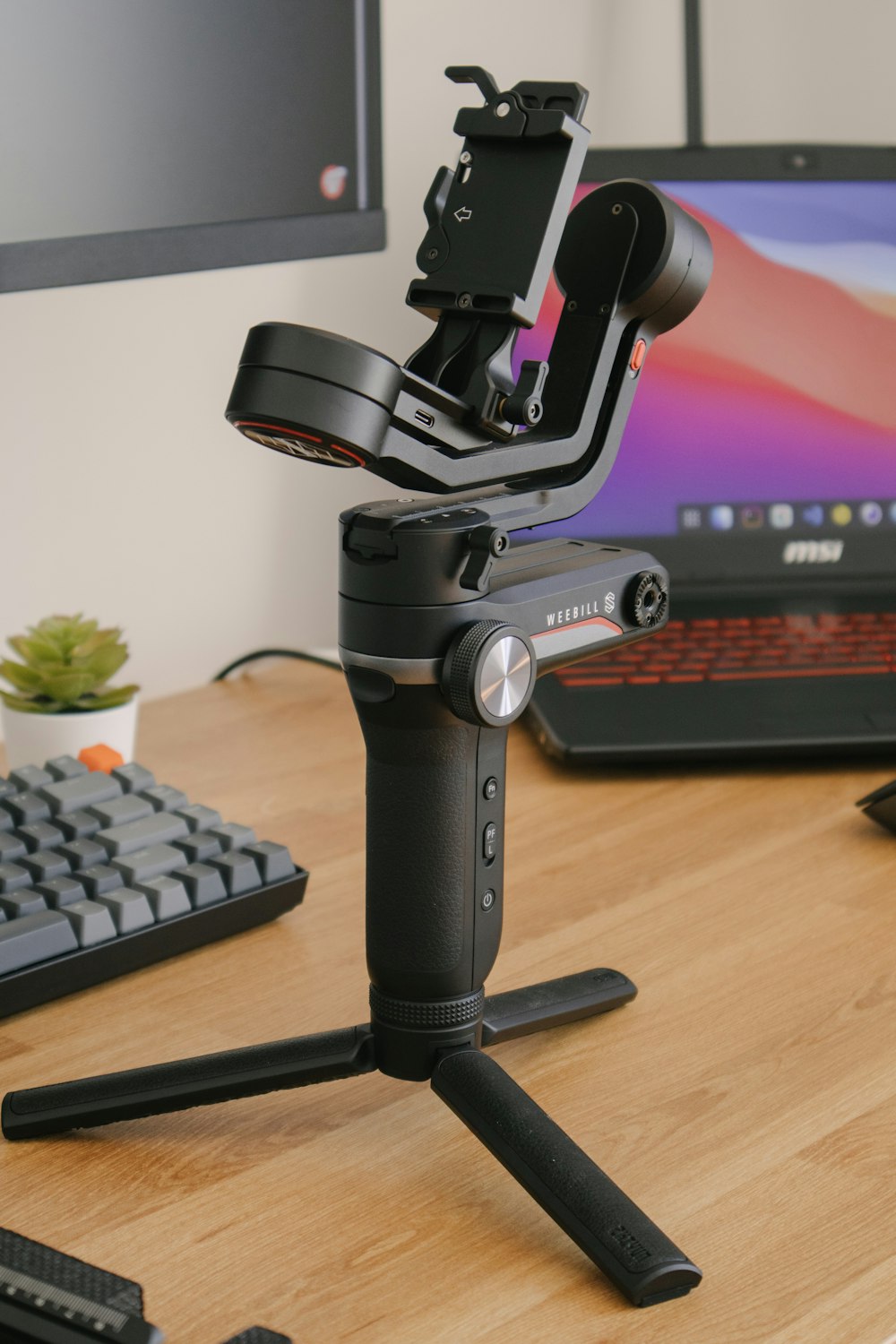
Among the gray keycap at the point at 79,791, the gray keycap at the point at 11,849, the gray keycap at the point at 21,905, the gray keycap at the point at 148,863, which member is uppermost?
the gray keycap at the point at 79,791

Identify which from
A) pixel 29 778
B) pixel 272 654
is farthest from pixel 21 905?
pixel 272 654


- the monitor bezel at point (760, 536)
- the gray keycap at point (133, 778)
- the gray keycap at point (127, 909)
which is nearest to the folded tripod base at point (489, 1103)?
the gray keycap at point (127, 909)

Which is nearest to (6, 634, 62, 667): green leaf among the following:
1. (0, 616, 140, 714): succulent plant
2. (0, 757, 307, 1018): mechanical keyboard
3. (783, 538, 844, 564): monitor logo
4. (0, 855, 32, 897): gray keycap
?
(0, 616, 140, 714): succulent plant

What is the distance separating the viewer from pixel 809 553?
1.02 meters

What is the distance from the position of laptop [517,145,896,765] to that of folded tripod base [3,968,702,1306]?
0.49 metres

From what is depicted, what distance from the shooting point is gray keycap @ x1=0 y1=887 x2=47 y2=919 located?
2.04ft

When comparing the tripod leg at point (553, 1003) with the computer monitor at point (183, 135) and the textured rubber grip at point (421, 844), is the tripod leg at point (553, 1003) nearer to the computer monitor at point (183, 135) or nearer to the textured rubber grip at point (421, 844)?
the textured rubber grip at point (421, 844)

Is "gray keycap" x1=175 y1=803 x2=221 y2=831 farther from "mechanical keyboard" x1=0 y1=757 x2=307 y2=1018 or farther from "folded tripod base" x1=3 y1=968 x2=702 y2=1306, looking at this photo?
"folded tripod base" x1=3 y1=968 x2=702 y2=1306

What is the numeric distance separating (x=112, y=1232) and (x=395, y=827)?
0.51 feet

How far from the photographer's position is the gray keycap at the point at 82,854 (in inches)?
26.0

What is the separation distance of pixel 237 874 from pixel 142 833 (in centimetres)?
5

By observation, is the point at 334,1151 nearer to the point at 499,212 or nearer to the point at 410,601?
the point at 410,601

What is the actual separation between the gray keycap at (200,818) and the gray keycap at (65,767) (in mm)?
67

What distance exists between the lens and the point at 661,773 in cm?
86
